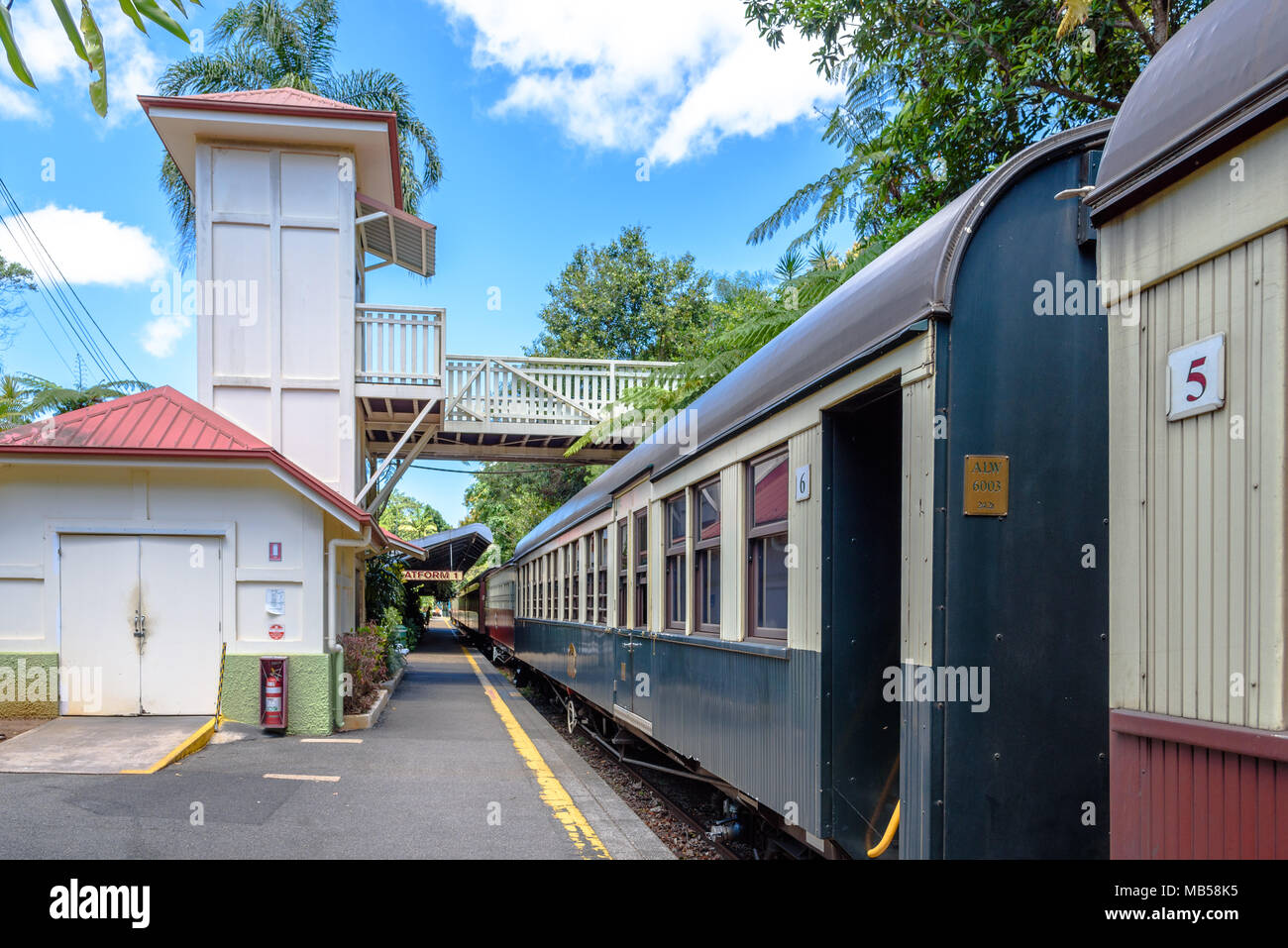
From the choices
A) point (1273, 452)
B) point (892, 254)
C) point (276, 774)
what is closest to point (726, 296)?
point (276, 774)

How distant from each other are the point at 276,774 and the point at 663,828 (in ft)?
11.4

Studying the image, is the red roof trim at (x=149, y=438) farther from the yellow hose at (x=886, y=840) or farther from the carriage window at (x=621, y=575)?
the yellow hose at (x=886, y=840)

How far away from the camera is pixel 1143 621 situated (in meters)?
3.16

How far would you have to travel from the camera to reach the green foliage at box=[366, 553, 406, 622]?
20516 millimetres

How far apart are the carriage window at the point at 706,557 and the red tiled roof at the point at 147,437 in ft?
18.8

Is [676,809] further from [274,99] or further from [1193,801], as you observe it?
[274,99]

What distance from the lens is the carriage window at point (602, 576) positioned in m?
10.8

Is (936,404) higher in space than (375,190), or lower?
lower

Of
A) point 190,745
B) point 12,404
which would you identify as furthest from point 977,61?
point 12,404

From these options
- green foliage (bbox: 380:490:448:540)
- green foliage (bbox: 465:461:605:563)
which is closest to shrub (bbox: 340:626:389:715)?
green foliage (bbox: 465:461:605:563)

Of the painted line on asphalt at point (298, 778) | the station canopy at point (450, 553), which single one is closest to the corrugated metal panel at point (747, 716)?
the painted line on asphalt at point (298, 778)

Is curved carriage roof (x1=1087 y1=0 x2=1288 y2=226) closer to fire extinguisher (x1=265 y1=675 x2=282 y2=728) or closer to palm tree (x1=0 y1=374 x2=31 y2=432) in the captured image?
fire extinguisher (x1=265 y1=675 x2=282 y2=728)

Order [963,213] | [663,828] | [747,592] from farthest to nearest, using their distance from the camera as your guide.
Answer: [663,828] < [747,592] < [963,213]
